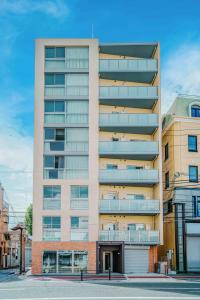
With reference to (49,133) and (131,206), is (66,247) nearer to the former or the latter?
(131,206)

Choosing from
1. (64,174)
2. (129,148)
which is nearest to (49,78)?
(64,174)

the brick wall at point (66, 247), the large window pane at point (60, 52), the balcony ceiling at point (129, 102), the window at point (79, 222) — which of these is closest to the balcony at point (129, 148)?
the balcony ceiling at point (129, 102)

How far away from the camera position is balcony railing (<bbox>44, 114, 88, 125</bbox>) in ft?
162

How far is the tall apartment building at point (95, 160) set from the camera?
4725cm

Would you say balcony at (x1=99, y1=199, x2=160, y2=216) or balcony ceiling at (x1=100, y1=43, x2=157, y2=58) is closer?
balcony at (x1=99, y1=199, x2=160, y2=216)

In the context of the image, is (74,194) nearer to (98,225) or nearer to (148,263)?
(98,225)

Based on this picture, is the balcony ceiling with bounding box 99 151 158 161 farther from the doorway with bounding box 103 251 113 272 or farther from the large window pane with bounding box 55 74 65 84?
the doorway with bounding box 103 251 113 272

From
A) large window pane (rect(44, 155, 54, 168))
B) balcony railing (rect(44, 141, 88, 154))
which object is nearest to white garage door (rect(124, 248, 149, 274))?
balcony railing (rect(44, 141, 88, 154))

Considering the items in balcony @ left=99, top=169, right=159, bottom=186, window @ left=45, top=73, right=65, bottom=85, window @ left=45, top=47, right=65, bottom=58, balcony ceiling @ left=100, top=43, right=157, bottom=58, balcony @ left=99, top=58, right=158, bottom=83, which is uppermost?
balcony ceiling @ left=100, top=43, right=157, bottom=58

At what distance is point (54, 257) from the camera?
46750 millimetres

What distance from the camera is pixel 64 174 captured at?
4841cm

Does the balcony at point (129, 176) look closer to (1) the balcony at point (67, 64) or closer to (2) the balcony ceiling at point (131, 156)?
(2) the balcony ceiling at point (131, 156)

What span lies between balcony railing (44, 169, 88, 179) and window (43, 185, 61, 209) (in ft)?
3.37

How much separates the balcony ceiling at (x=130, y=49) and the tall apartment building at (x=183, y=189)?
5.92m
